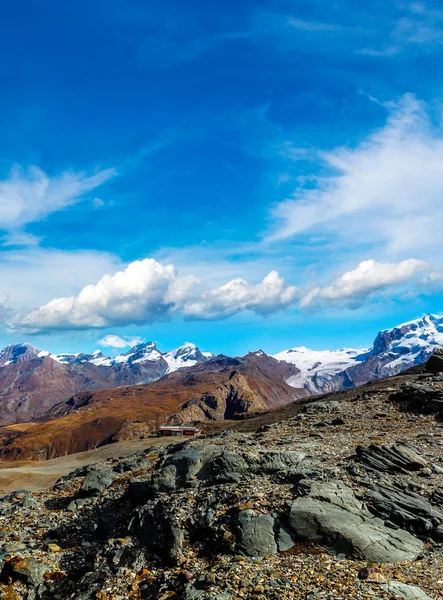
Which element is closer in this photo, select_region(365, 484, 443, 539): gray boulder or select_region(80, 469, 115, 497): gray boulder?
select_region(365, 484, 443, 539): gray boulder

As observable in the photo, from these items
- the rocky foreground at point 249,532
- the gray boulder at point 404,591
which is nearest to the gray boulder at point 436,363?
the rocky foreground at point 249,532

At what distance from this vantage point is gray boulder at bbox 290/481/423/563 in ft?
58.0

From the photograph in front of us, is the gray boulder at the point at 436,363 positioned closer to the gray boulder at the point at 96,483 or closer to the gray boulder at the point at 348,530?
the gray boulder at the point at 348,530

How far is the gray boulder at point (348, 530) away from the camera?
17.7 metres

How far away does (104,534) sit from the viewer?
78.9ft

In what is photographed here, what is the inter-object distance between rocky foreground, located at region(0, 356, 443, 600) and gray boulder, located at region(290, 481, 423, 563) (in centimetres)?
5

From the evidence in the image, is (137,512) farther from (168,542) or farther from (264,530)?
(264,530)

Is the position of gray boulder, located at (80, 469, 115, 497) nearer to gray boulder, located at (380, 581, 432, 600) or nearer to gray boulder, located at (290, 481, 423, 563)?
gray boulder, located at (290, 481, 423, 563)

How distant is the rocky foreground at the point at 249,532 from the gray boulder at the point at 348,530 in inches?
2.1

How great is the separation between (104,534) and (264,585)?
40.0 feet

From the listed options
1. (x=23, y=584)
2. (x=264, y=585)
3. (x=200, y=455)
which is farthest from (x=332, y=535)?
(x=23, y=584)

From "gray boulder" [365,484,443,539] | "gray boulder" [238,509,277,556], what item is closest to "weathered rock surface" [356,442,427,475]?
"gray boulder" [365,484,443,539]

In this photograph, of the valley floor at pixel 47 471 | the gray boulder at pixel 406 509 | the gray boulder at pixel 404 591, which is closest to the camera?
the gray boulder at pixel 404 591

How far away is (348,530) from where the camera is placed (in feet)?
60.6
